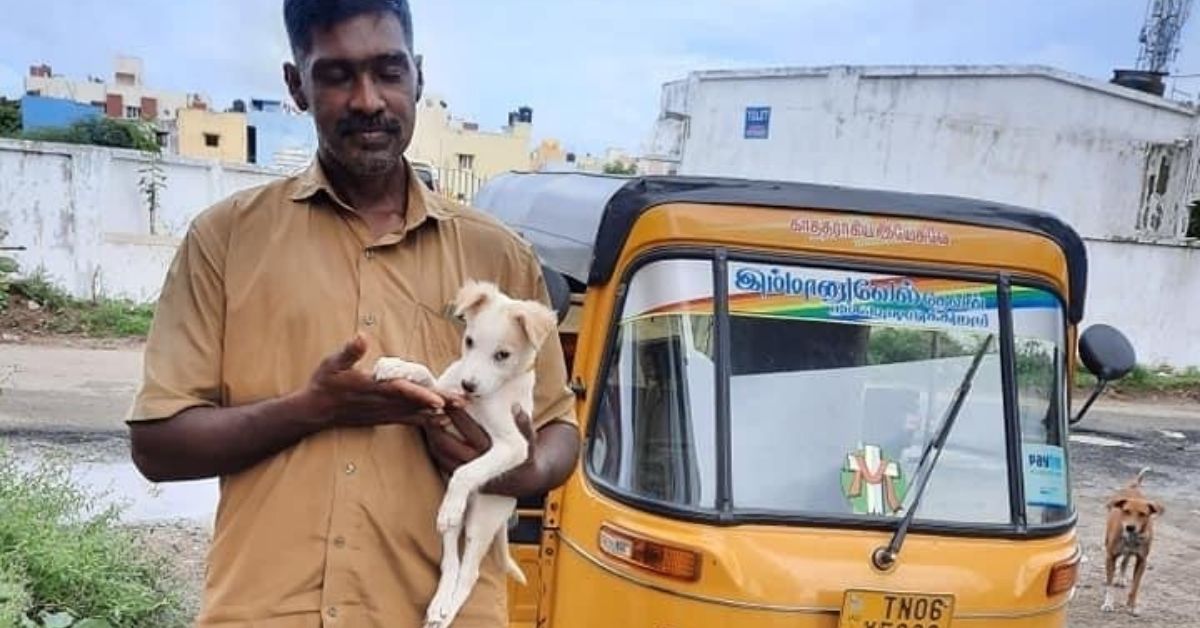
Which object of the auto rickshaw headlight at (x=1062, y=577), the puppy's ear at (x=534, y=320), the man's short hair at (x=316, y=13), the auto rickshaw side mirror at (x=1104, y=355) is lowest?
the auto rickshaw headlight at (x=1062, y=577)

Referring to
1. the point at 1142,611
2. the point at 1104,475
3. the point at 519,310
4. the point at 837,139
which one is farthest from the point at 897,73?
the point at 519,310

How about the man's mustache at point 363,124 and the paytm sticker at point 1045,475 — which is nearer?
the man's mustache at point 363,124

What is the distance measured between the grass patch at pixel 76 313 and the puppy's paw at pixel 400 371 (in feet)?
38.1

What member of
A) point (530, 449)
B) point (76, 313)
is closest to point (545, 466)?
point (530, 449)

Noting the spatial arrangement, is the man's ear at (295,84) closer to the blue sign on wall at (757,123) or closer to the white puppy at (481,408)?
the white puppy at (481,408)

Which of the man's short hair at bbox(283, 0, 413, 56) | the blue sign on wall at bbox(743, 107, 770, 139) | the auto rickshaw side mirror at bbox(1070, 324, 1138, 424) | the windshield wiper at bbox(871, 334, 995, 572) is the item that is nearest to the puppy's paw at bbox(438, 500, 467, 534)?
the man's short hair at bbox(283, 0, 413, 56)

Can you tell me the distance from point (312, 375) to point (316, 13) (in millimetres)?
593

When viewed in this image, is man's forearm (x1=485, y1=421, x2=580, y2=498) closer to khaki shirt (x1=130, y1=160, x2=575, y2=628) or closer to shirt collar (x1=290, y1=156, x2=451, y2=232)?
khaki shirt (x1=130, y1=160, x2=575, y2=628)

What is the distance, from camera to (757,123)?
19.1m

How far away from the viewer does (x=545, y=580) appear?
3418mm

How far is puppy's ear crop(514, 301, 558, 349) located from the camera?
1743 mm

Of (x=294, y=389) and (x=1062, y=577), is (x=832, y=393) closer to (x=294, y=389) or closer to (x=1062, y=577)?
(x=1062, y=577)

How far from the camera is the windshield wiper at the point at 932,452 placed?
288 cm

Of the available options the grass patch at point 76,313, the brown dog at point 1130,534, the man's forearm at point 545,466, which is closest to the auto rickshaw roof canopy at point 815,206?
the man's forearm at point 545,466
